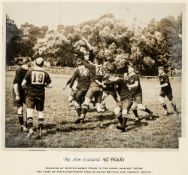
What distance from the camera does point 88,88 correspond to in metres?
1.34

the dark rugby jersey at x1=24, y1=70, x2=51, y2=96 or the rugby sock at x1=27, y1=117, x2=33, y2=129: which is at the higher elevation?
the dark rugby jersey at x1=24, y1=70, x2=51, y2=96

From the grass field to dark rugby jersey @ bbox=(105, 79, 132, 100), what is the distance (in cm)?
6

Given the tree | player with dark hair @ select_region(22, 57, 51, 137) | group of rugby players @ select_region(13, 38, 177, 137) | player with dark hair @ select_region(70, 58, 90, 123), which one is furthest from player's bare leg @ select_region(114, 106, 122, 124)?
the tree

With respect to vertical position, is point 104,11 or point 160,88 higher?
point 104,11

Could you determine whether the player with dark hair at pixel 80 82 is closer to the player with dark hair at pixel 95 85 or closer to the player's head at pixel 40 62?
the player with dark hair at pixel 95 85

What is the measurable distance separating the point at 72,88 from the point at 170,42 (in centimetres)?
37

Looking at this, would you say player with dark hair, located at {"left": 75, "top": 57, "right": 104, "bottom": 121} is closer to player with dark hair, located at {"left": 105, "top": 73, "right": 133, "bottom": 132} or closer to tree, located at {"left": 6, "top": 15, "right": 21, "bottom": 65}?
player with dark hair, located at {"left": 105, "top": 73, "right": 133, "bottom": 132}

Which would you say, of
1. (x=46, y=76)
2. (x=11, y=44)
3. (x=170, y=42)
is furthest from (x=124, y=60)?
(x=11, y=44)

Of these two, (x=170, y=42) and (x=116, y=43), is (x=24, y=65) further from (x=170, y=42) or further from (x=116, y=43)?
(x=170, y=42)

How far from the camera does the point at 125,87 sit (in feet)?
4.42

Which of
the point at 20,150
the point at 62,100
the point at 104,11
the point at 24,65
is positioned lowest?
the point at 20,150

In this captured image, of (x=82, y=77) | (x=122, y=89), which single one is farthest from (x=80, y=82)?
(x=122, y=89)

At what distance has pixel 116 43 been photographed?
4.39ft

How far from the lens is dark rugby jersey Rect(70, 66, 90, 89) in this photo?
1333mm
